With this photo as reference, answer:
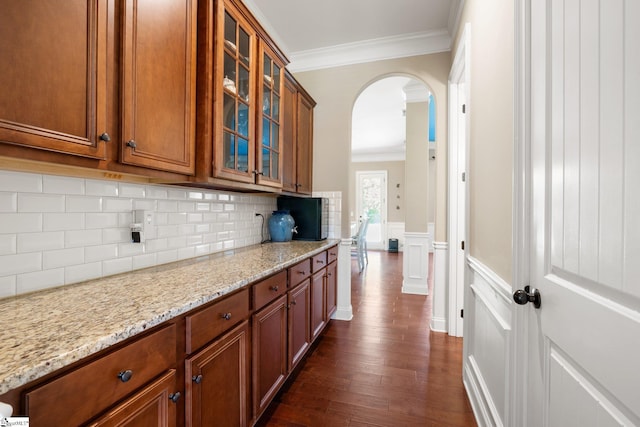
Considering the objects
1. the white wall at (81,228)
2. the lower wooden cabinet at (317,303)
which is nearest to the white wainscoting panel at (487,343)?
the lower wooden cabinet at (317,303)

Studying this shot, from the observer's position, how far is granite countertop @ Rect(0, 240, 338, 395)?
591mm

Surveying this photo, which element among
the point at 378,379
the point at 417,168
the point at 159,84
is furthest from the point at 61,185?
the point at 417,168

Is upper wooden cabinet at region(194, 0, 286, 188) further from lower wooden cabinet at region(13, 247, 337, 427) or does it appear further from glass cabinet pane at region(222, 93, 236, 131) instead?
lower wooden cabinet at region(13, 247, 337, 427)

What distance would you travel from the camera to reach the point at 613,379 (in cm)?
65

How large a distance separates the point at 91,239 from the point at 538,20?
6.23 ft

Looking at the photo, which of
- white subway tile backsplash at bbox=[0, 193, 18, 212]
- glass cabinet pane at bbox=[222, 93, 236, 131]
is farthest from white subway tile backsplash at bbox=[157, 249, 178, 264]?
glass cabinet pane at bbox=[222, 93, 236, 131]

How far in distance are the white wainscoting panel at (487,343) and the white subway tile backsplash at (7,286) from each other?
1855 mm

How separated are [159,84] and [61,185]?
0.55 meters

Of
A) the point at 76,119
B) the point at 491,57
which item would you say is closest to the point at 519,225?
the point at 491,57

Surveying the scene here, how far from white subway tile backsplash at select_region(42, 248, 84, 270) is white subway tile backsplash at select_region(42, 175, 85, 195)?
0.75 feet

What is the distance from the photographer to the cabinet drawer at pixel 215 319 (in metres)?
0.98

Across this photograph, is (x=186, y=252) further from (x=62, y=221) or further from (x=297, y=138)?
(x=297, y=138)

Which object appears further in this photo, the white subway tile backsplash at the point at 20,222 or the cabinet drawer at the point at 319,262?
the cabinet drawer at the point at 319,262

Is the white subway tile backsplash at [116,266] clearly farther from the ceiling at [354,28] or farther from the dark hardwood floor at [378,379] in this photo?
the ceiling at [354,28]
